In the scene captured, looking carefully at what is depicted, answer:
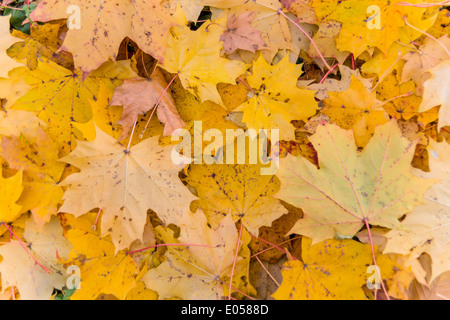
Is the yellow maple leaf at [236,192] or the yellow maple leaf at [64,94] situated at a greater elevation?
the yellow maple leaf at [64,94]

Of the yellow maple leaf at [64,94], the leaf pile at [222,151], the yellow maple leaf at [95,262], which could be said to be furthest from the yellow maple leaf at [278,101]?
the yellow maple leaf at [95,262]

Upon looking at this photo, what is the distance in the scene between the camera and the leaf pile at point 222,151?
0.90m

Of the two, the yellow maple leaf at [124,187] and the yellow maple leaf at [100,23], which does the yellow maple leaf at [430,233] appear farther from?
the yellow maple leaf at [100,23]

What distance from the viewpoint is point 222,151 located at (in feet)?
3.34

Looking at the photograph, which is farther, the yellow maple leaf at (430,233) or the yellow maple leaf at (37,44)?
the yellow maple leaf at (37,44)

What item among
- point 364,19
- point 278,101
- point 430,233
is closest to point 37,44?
point 278,101

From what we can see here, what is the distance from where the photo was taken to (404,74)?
105 cm

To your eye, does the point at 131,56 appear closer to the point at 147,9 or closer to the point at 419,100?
the point at 147,9

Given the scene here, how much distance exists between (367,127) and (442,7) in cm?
50

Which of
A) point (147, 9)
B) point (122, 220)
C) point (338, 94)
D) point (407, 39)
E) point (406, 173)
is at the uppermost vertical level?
point (147, 9)

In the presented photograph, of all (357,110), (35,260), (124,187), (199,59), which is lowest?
(35,260)

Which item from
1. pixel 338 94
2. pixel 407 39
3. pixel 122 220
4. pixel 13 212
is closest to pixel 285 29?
pixel 338 94

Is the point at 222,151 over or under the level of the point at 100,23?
under

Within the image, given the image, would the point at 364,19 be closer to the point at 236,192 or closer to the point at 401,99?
the point at 401,99
